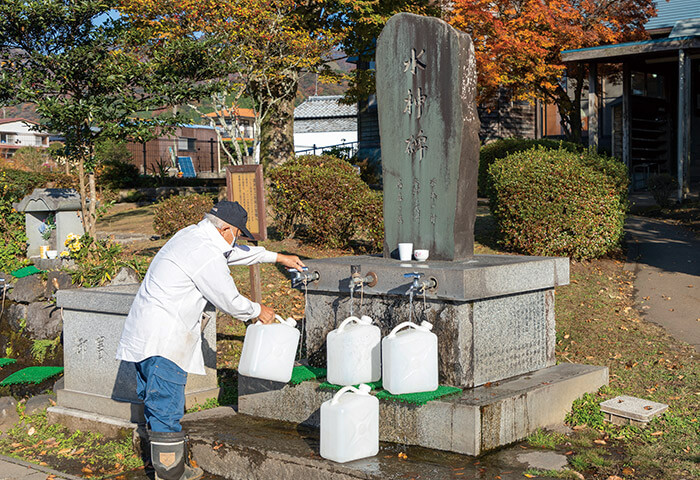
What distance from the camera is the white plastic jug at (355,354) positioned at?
5535 millimetres

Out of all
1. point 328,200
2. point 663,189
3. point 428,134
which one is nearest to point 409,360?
point 428,134

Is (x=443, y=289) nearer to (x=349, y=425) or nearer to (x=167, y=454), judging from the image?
(x=349, y=425)

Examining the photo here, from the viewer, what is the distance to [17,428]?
7.25 metres

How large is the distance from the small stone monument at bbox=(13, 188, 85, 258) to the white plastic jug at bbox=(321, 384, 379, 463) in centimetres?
1088

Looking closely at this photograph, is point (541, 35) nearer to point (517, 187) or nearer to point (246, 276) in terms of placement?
point (517, 187)

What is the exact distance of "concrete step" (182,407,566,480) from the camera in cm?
468

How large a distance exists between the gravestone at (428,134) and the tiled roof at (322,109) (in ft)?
165

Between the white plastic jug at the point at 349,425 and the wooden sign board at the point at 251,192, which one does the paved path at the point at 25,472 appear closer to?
the white plastic jug at the point at 349,425

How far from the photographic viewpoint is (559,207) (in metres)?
11.6

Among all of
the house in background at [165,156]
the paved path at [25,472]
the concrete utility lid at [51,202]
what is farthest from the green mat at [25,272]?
the house in background at [165,156]

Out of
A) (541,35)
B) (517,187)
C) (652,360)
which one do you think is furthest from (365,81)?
(652,360)

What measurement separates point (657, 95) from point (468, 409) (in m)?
21.4

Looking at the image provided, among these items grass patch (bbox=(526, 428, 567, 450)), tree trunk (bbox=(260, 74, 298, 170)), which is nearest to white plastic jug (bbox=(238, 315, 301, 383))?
grass patch (bbox=(526, 428, 567, 450))

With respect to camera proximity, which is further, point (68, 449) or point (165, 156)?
point (165, 156)
